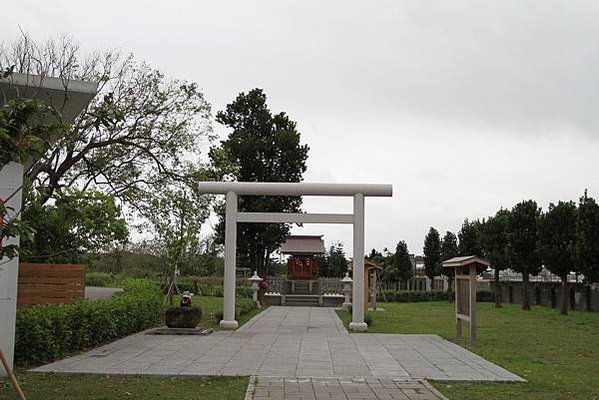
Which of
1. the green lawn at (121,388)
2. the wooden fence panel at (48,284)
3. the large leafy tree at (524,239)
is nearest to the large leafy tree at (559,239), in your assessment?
the large leafy tree at (524,239)

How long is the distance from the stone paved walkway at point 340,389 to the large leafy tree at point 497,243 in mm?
21110

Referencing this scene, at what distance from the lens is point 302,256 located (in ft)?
111

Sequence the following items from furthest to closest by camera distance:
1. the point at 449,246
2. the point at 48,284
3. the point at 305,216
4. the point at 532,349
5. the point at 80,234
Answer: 1. the point at 449,246
2. the point at 305,216
3. the point at 80,234
4. the point at 532,349
5. the point at 48,284

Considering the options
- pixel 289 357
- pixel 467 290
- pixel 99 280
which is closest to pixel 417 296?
pixel 99 280

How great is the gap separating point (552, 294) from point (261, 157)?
1563 centimetres

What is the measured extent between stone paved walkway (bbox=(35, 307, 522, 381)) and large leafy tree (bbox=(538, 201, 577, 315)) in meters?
12.3

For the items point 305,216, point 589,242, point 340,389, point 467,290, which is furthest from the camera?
point 589,242

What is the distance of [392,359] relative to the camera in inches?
420

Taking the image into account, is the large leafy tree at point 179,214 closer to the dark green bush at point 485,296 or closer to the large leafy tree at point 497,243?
the large leafy tree at point 497,243

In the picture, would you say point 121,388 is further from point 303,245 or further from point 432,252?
point 432,252

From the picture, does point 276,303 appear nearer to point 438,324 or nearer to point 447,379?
point 438,324

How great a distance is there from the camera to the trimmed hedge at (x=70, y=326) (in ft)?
30.4

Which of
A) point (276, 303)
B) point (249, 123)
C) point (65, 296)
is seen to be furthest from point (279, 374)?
point (249, 123)

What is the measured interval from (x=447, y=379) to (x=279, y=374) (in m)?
2.32
